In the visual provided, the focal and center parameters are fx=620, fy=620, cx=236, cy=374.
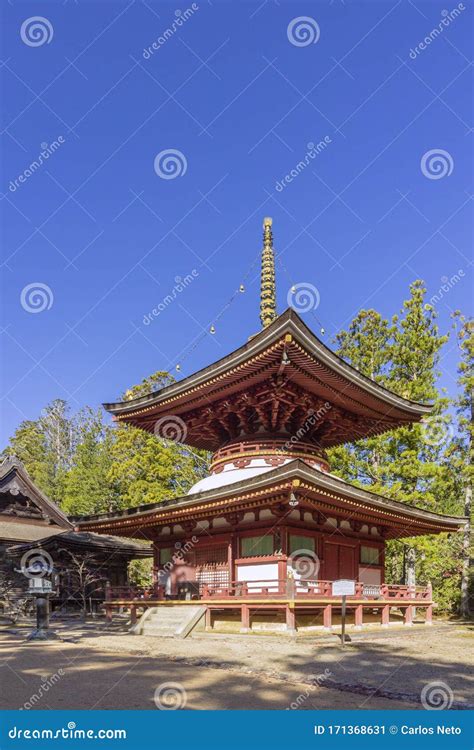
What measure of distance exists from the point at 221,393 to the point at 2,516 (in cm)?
→ 1971

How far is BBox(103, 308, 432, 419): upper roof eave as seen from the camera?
20.6 m

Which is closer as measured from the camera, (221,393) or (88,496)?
(221,393)

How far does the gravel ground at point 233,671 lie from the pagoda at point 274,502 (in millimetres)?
2817

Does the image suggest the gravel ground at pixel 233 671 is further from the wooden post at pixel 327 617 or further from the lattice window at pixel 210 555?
the lattice window at pixel 210 555

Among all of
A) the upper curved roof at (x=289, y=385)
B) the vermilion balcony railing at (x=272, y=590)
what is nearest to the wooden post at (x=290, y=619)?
the vermilion balcony railing at (x=272, y=590)

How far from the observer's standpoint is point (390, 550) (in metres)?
39.9

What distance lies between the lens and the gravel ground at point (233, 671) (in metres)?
9.67

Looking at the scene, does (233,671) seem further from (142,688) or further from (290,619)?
(290,619)

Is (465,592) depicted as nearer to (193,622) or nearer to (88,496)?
(193,622)

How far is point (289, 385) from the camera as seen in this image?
24016mm

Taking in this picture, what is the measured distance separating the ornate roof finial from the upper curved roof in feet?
19.0

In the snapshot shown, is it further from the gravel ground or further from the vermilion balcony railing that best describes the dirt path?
the vermilion balcony railing

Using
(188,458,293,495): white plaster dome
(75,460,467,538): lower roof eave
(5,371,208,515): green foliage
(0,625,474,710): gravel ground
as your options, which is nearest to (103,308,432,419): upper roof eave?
(188,458,293,495): white plaster dome

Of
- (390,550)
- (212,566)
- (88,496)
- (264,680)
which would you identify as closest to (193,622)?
(212,566)
